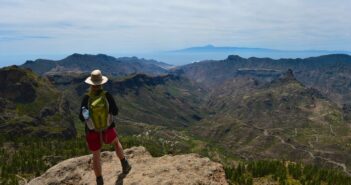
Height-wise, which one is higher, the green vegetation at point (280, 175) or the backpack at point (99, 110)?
the backpack at point (99, 110)

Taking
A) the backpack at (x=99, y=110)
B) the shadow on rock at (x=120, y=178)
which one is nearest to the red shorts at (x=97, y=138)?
the backpack at (x=99, y=110)

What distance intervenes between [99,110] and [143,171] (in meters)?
7.75

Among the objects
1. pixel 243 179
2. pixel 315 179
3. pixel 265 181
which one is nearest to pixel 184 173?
pixel 243 179

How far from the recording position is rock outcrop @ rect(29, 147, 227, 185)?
34812 millimetres

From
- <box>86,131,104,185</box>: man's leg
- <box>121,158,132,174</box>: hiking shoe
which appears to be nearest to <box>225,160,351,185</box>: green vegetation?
<box>121,158,132,174</box>: hiking shoe

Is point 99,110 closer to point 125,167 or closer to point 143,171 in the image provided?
point 125,167

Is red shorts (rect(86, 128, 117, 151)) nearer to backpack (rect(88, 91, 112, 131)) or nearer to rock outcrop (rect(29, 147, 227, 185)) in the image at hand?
Answer: backpack (rect(88, 91, 112, 131))

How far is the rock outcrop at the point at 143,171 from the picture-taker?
34.8m

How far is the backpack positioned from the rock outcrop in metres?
5.84

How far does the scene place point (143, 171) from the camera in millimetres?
37156

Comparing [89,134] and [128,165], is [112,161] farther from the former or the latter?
[89,134]

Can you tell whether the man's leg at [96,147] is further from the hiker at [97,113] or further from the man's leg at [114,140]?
the man's leg at [114,140]

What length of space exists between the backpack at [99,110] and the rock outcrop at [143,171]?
584 cm

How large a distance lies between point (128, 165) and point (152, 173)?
3.11 m
